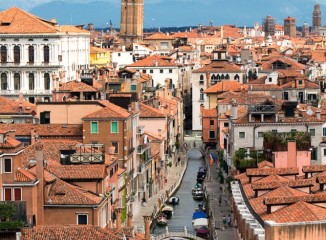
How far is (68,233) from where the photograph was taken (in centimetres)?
2552

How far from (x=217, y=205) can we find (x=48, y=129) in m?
7.85

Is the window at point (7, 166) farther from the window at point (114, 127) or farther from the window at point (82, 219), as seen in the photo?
the window at point (114, 127)

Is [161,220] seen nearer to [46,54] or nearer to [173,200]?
[173,200]

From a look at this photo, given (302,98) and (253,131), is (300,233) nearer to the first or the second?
(253,131)

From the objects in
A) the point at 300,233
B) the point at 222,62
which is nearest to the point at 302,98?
the point at 222,62

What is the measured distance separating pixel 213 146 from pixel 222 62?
724 inches

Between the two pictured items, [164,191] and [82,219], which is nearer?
[82,219]

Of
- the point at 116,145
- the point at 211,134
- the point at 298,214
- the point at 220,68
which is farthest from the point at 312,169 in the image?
the point at 220,68

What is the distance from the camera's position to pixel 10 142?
1197 inches

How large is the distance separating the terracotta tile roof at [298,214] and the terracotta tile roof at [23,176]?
818 centimetres

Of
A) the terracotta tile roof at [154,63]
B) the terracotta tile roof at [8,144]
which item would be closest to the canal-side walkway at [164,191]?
the terracotta tile roof at [8,144]

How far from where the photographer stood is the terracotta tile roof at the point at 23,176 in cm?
2994

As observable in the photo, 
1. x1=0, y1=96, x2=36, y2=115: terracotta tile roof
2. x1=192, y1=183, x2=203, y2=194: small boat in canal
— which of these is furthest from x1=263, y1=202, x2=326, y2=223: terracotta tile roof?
x1=192, y1=183, x2=203, y2=194: small boat in canal

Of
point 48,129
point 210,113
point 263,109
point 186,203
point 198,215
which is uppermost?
point 263,109
